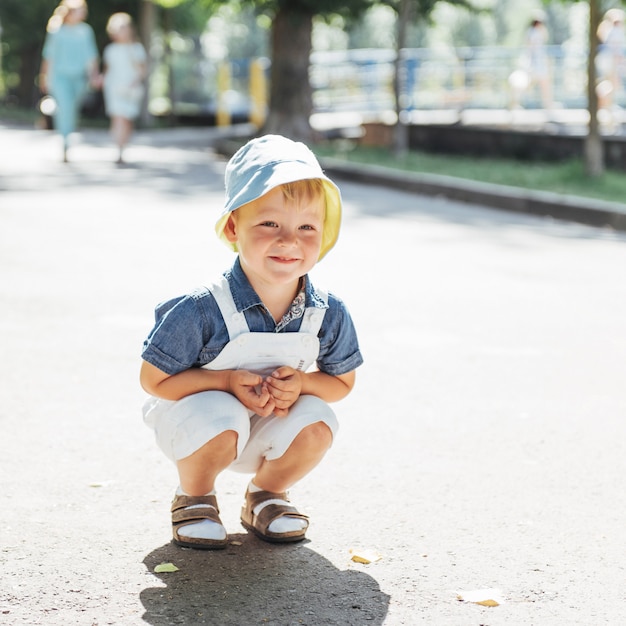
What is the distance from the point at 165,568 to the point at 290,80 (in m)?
16.2

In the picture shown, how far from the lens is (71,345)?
19.1 feet

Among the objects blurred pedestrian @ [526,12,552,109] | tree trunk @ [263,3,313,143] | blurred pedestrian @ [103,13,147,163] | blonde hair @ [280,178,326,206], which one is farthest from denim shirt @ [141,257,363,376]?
blurred pedestrian @ [526,12,552,109]

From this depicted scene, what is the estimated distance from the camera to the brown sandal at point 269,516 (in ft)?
10.8

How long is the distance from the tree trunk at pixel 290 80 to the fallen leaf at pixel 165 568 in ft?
51.8

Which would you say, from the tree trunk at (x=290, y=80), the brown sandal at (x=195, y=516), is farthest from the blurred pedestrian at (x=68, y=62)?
the brown sandal at (x=195, y=516)

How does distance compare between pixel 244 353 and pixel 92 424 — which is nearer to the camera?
pixel 244 353

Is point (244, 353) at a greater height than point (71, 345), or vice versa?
point (244, 353)

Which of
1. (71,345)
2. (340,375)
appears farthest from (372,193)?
(340,375)

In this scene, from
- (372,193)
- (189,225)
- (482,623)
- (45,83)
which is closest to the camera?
(482,623)

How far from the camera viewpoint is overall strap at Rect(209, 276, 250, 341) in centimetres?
314

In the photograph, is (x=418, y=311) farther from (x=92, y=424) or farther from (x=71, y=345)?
(x=92, y=424)

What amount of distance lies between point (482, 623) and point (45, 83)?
46.2 feet

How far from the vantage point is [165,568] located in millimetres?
3102

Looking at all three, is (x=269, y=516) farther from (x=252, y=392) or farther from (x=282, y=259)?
(x=282, y=259)
